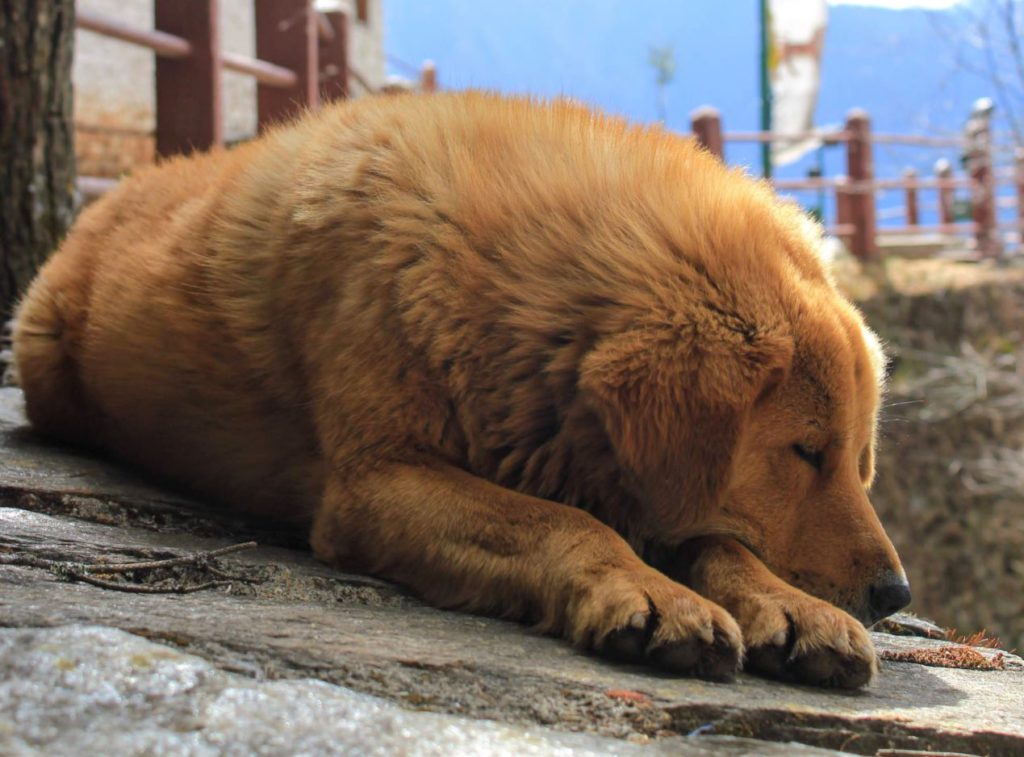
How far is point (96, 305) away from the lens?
11.8 ft

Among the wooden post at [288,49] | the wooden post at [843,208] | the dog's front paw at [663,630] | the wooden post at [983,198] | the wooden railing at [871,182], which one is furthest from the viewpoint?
the wooden post at [983,198]

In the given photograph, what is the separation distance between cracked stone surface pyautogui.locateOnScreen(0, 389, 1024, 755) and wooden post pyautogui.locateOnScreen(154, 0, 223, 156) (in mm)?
4206

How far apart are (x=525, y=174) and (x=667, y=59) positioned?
41.3m

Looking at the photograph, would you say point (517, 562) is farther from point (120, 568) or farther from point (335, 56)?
point (335, 56)

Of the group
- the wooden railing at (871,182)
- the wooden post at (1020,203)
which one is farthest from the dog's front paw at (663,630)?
the wooden post at (1020,203)

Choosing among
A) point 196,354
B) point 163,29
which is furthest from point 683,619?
point 163,29

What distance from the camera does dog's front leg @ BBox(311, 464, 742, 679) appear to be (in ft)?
7.23

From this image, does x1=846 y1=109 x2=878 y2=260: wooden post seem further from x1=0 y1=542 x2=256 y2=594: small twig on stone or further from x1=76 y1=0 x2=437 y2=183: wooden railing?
x1=0 y1=542 x2=256 y2=594: small twig on stone

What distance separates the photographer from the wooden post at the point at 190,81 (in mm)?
6559

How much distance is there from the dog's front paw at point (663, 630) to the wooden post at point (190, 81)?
489cm

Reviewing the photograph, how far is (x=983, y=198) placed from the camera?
55.1ft

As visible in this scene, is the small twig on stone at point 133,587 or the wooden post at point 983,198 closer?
the small twig on stone at point 133,587

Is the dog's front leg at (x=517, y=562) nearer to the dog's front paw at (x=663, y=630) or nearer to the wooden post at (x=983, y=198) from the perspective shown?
the dog's front paw at (x=663, y=630)

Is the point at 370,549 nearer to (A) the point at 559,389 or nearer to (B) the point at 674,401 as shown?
(A) the point at 559,389
